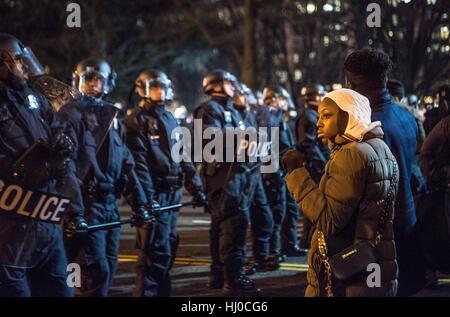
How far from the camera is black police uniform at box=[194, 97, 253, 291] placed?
9.10 m

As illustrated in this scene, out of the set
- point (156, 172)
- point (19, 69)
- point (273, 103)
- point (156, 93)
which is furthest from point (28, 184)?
point (273, 103)

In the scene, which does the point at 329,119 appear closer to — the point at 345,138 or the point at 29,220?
the point at 345,138

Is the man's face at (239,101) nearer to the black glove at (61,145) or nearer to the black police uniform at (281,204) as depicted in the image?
the black police uniform at (281,204)

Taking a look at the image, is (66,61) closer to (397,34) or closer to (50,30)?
(50,30)

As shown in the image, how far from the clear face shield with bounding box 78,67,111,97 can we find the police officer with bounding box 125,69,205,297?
0.63m

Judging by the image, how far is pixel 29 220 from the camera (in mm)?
5590

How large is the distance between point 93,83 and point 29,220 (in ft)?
8.31

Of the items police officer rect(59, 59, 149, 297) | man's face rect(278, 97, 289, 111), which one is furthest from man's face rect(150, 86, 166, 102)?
man's face rect(278, 97, 289, 111)

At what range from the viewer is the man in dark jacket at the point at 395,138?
19.7ft

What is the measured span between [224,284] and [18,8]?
28984 millimetres

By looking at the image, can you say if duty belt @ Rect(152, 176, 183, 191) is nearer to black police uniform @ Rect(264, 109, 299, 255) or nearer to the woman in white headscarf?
black police uniform @ Rect(264, 109, 299, 255)

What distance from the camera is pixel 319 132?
17.3ft

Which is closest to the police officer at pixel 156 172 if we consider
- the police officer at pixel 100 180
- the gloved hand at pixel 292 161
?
the police officer at pixel 100 180

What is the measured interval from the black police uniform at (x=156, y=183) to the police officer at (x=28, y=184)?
2.41 meters
